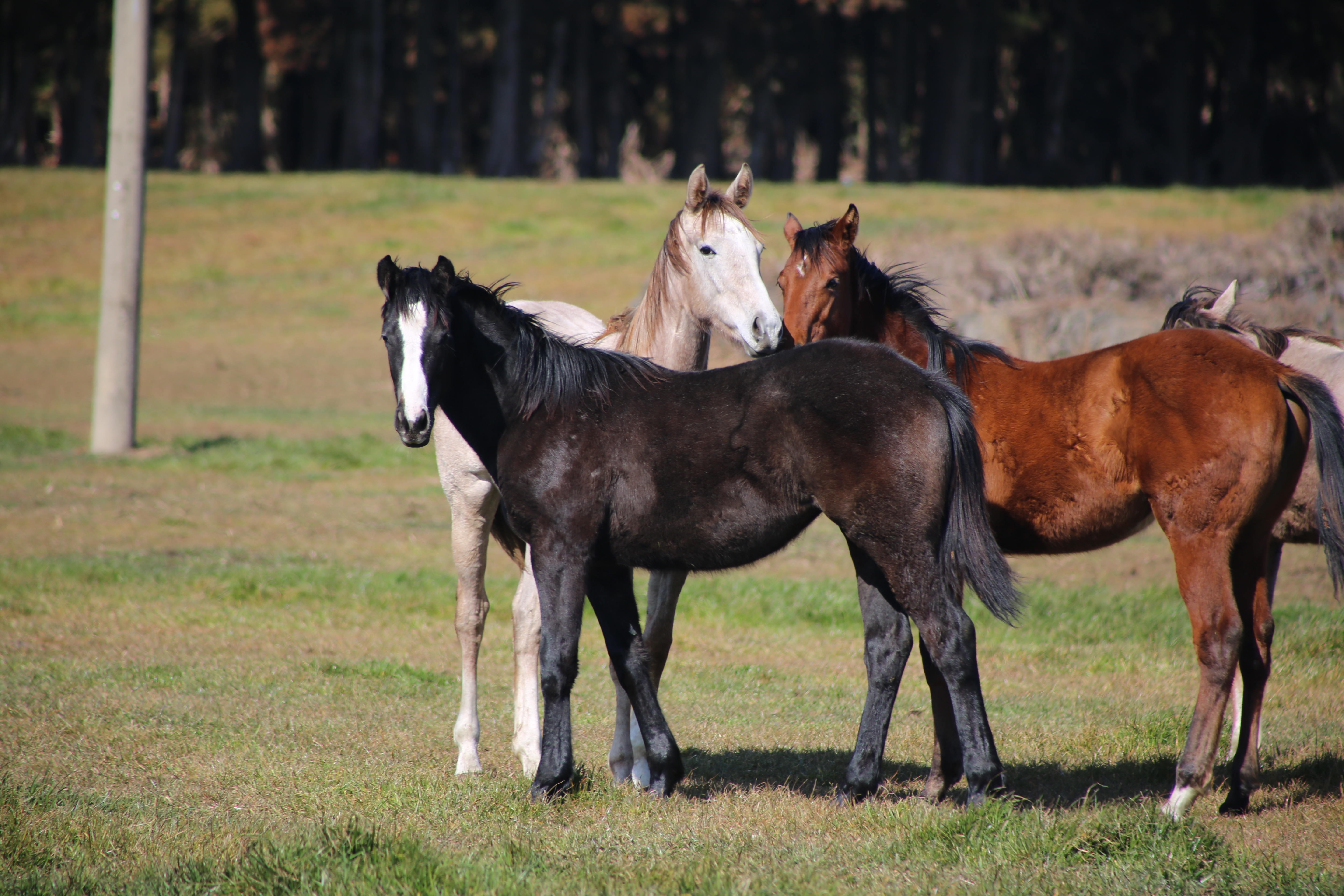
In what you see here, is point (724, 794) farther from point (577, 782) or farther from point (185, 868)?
point (185, 868)

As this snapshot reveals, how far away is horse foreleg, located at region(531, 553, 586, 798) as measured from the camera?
4.65 meters

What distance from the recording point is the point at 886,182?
5078 cm

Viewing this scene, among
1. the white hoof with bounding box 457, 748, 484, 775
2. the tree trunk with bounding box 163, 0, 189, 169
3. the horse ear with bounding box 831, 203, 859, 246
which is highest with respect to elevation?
the tree trunk with bounding box 163, 0, 189, 169

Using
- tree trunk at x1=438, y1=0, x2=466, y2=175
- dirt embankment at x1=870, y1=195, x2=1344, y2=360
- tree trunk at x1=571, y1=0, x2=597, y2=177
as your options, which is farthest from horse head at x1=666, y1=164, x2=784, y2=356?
tree trunk at x1=438, y1=0, x2=466, y2=175

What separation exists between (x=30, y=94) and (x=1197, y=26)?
47.7 meters

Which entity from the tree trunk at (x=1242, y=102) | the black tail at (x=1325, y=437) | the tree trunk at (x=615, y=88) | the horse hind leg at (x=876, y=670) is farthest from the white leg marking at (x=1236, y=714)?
the tree trunk at (x=615, y=88)

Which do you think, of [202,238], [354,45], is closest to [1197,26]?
[354,45]

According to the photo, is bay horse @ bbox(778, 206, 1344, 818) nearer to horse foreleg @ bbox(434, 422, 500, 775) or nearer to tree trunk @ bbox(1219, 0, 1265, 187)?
horse foreleg @ bbox(434, 422, 500, 775)

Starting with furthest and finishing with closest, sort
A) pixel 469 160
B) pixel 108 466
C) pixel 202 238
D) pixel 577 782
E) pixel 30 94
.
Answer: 1. pixel 469 160
2. pixel 30 94
3. pixel 202 238
4. pixel 108 466
5. pixel 577 782

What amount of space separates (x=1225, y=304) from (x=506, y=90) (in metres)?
41.5

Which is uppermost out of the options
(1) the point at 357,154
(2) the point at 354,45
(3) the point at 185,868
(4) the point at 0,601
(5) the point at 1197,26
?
(5) the point at 1197,26

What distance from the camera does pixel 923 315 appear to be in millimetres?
5641

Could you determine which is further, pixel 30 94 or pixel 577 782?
pixel 30 94

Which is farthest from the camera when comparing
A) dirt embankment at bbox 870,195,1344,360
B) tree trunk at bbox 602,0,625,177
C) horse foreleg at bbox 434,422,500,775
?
tree trunk at bbox 602,0,625,177
